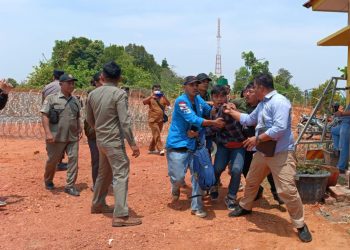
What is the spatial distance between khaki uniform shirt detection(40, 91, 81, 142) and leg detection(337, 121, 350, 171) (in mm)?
4847

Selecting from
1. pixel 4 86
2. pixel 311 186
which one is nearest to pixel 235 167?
pixel 311 186

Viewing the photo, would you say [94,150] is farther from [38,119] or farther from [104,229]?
[38,119]

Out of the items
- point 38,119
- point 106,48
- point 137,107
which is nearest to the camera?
point 137,107

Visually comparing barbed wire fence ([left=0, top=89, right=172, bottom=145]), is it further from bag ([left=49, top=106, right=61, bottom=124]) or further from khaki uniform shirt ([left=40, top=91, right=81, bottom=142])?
bag ([left=49, top=106, right=61, bottom=124])

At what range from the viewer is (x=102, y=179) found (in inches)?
215

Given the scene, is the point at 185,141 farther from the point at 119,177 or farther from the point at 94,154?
the point at 94,154

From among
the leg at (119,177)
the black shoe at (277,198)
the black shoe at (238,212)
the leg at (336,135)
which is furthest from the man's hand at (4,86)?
the leg at (336,135)

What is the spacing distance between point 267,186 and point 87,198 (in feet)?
9.84

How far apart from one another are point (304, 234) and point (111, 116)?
266 centimetres

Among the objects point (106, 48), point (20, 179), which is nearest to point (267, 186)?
point (20, 179)

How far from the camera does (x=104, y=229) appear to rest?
16.3ft

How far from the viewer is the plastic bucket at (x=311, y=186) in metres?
5.92

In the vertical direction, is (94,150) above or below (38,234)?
above

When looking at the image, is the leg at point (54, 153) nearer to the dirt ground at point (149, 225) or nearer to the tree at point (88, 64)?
the dirt ground at point (149, 225)
